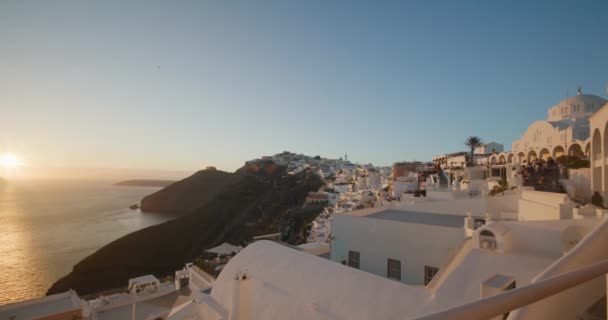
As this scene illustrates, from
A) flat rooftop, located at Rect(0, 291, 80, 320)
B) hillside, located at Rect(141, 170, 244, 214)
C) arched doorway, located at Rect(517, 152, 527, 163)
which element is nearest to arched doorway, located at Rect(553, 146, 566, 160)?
arched doorway, located at Rect(517, 152, 527, 163)

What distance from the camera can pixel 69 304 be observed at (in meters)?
11.4

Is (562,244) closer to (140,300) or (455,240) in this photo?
(455,240)

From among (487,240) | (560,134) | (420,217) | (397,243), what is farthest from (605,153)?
(560,134)

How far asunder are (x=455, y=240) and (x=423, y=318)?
865cm

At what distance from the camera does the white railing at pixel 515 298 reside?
2.32 ft

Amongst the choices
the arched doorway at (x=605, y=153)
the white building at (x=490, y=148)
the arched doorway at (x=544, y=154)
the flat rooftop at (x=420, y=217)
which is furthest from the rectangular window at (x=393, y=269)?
the white building at (x=490, y=148)

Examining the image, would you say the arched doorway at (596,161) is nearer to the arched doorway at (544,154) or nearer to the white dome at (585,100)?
the arched doorway at (544,154)

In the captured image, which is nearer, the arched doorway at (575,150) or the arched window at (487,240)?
the arched window at (487,240)

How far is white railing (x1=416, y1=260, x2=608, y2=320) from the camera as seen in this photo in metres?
0.71

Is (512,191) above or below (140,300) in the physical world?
above

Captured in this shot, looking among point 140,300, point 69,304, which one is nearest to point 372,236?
point 140,300

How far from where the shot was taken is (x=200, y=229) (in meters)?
40.9

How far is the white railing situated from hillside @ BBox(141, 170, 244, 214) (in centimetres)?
6602

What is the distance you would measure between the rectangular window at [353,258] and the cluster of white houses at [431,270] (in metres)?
0.05
